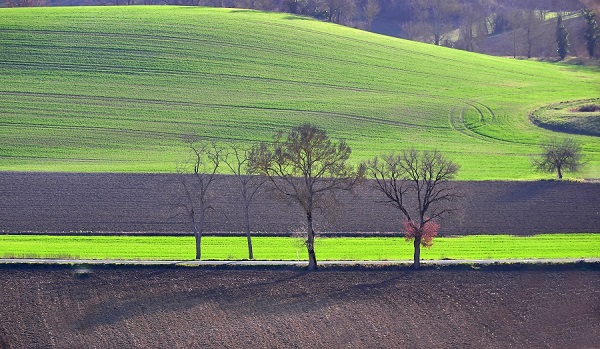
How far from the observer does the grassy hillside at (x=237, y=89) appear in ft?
254

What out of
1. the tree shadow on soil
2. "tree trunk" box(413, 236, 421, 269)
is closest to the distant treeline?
"tree trunk" box(413, 236, 421, 269)

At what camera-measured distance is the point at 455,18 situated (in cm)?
16525

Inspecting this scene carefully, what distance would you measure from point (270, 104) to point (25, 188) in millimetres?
31959

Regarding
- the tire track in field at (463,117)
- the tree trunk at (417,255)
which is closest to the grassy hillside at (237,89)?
the tire track in field at (463,117)

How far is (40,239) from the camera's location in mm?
53031

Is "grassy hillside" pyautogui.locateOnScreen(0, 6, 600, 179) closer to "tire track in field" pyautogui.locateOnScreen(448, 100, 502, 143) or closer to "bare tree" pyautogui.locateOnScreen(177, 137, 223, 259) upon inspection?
"tire track in field" pyautogui.locateOnScreen(448, 100, 502, 143)

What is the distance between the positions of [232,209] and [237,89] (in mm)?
35294

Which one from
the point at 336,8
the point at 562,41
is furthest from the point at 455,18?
the point at 336,8

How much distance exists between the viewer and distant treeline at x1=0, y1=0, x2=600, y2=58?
13138 centimetres

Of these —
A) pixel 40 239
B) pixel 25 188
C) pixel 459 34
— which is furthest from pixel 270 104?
pixel 459 34

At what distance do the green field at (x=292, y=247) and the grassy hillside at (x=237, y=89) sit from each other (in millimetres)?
13844

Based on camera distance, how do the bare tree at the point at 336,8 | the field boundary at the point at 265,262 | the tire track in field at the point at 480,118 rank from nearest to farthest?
the field boundary at the point at 265,262 → the tire track in field at the point at 480,118 → the bare tree at the point at 336,8

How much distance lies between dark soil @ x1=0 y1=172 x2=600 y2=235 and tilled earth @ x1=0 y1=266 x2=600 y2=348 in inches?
480

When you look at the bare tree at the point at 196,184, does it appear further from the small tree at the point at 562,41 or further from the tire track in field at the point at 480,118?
the small tree at the point at 562,41
